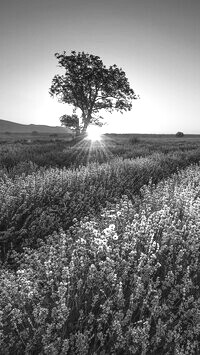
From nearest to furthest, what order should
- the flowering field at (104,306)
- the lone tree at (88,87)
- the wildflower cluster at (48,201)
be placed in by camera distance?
the flowering field at (104,306), the wildflower cluster at (48,201), the lone tree at (88,87)

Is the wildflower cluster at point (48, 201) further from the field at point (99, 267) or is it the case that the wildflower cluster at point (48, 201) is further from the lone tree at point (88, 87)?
the lone tree at point (88, 87)

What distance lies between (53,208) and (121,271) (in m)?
2.89

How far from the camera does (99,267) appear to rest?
257cm

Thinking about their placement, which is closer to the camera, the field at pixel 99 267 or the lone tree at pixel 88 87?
the field at pixel 99 267

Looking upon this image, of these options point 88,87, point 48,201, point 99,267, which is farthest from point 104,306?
point 88,87

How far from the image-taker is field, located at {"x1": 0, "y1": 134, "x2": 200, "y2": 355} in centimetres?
184

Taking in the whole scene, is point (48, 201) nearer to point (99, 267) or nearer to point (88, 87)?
point (99, 267)

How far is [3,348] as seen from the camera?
1763 millimetres

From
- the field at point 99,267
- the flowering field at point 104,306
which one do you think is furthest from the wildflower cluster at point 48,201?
the flowering field at point 104,306

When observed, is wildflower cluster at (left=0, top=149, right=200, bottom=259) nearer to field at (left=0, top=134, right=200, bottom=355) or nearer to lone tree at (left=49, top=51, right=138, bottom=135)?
field at (left=0, top=134, right=200, bottom=355)

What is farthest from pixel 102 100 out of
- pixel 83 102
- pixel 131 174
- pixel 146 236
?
pixel 146 236

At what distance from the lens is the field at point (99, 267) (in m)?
1.84

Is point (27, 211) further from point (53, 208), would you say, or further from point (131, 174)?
point (131, 174)

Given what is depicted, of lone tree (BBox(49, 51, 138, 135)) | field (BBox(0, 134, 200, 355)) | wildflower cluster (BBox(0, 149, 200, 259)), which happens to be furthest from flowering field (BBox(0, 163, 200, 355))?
lone tree (BBox(49, 51, 138, 135))
